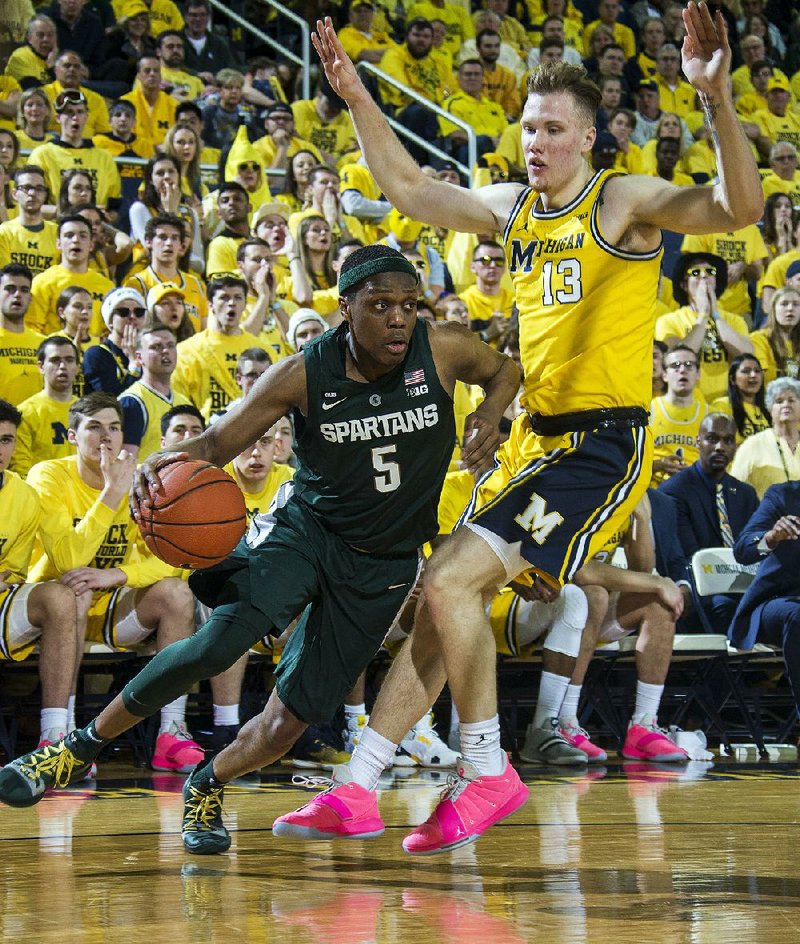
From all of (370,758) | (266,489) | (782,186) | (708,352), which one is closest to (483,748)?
(370,758)

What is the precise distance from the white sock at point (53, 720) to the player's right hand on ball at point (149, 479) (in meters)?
2.64

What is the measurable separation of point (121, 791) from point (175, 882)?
7.61ft

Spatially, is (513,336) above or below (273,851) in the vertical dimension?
above

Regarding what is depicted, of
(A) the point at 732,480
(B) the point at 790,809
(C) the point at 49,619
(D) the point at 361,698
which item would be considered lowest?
(B) the point at 790,809

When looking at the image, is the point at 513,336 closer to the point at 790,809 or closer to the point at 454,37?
the point at 790,809

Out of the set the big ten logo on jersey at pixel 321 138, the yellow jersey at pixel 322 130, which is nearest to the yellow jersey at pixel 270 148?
the yellow jersey at pixel 322 130

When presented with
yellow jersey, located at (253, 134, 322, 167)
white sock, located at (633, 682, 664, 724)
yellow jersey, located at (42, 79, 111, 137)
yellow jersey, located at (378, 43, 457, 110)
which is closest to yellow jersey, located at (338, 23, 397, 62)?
yellow jersey, located at (378, 43, 457, 110)

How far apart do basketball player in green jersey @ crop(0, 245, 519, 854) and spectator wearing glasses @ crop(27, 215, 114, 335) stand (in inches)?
207

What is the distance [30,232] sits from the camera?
9398 millimetres

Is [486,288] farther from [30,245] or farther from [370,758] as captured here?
[370,758]

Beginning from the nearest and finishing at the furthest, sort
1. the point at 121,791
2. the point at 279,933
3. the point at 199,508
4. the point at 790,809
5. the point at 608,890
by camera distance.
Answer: the point at 279,933
the point at 608,890
the point at 199,508
the point at 790,809
the point at 121,791

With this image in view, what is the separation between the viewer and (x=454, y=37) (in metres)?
15.1

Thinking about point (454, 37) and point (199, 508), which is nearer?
point (199, 508)

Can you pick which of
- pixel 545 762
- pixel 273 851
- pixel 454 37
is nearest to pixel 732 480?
pixel 545 762
